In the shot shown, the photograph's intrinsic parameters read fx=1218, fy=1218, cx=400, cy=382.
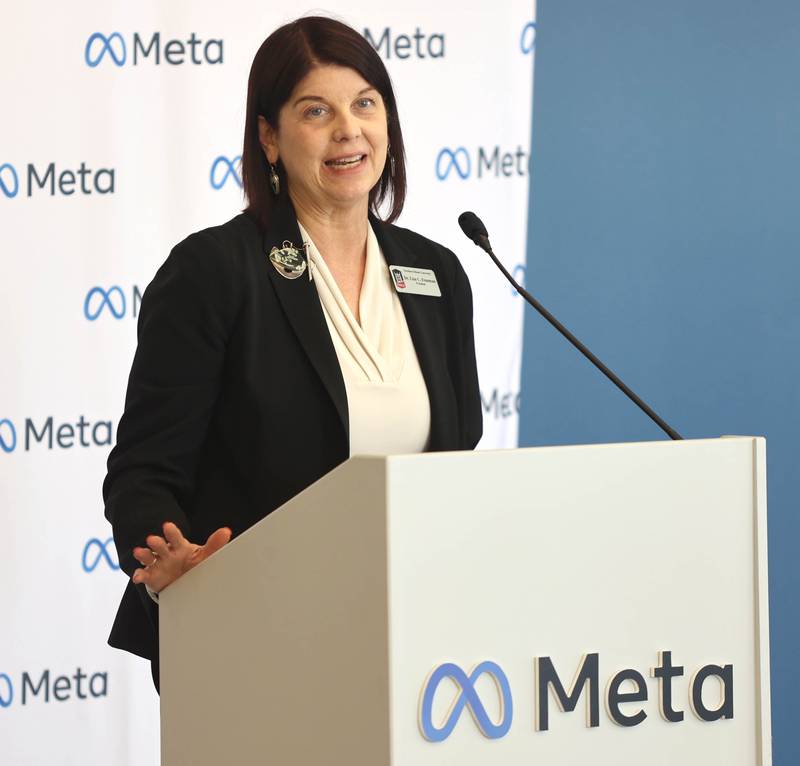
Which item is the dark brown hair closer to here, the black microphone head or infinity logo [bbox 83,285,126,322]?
the black microphone head

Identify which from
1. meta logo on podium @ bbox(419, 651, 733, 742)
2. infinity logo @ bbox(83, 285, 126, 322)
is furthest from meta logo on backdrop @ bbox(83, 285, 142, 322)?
meta logo on podium @ bbox(419, 651, 733, 742)

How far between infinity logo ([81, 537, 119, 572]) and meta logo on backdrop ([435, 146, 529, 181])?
1255 mm

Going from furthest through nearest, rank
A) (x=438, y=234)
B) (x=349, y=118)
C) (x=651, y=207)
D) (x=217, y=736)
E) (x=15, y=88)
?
(x=651, y=207)
(x=438, y=234)
(x=15, y=88)
(x=349, y=118)
(x=217, y=736)

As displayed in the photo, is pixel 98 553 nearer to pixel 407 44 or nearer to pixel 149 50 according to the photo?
pixel 149 50

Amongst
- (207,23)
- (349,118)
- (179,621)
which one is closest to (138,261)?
(207,23)

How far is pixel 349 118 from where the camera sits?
183cm

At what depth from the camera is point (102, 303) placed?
2.93 meters

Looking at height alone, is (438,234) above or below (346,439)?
above

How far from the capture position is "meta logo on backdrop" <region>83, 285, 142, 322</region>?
2.92 meters

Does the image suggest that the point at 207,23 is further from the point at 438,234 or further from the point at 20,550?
the point at 20,550

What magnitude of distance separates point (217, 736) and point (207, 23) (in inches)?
82.5

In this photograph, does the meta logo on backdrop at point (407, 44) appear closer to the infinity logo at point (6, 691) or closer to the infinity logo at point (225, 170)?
the infinity logo at point (225, 170)

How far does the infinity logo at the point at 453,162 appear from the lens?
10.4 ft

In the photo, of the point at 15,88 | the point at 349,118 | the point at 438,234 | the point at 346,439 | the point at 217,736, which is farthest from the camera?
the point at 438,234
